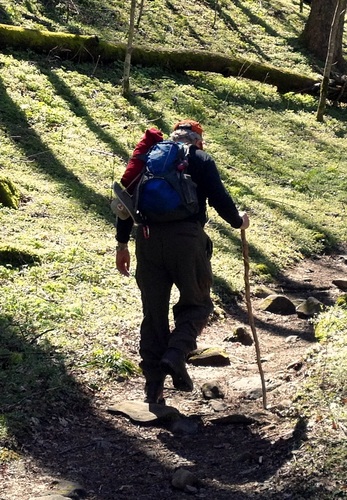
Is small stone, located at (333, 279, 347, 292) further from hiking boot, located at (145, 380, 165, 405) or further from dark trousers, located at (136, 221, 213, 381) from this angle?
hiking boot, located at (145, 380, 165, 405)

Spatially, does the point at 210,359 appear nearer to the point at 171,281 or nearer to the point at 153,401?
the point at 153,401

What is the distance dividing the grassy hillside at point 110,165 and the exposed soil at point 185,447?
39 centimetres

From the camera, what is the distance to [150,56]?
18.9 meters

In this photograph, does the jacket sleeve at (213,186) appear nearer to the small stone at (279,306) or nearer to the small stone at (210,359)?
the small stone at (210,359)

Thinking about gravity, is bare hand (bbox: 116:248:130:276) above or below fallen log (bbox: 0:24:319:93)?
above

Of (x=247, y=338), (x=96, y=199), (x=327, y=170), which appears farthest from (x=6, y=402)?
(x=327, y=170)

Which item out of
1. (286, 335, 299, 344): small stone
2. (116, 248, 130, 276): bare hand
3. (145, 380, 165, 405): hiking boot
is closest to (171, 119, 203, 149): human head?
(116, 248, 130, 276): bare hand

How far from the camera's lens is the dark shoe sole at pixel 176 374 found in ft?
19.8

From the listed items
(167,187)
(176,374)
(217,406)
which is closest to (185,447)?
(176,374)

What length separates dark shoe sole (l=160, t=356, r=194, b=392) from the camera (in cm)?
603

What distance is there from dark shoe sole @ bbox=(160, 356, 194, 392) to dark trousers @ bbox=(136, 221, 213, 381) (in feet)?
0.53

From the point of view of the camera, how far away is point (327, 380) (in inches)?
233

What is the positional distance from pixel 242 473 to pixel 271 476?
0.95 feet

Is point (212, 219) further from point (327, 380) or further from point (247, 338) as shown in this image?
point (327, 380)
